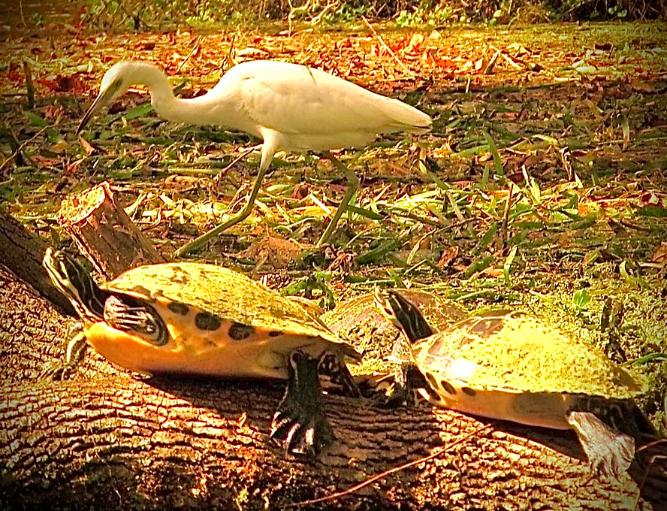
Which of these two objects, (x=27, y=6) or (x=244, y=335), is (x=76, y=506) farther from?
(x=27, y=6)

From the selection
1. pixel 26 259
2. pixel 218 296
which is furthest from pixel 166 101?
pixel 218 296

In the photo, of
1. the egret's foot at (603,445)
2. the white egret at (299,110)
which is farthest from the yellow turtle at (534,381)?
the white egret at (299,110)

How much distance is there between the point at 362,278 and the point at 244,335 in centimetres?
44

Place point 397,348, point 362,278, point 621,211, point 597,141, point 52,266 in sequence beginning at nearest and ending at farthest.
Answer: point 52,266, point 397,348, point 362,278, point 621,211, point 597,141

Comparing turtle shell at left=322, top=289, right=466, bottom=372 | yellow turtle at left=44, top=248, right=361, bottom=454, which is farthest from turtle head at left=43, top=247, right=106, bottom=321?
turtle shell at left=322, top=289, right=466, bottom=372

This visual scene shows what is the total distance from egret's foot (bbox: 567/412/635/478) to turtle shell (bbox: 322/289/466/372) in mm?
251

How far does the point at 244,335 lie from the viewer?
2.62 ft

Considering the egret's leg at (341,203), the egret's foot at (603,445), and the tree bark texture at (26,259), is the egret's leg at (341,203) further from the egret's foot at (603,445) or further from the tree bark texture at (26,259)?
the egret's foot at (603,445)

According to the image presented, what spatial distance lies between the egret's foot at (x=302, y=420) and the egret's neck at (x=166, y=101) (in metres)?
0.49

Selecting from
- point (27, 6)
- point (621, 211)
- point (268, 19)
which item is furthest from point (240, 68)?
point (621, 211)

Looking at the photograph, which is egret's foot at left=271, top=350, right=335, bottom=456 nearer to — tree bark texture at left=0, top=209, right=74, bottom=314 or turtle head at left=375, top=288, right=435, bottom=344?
turtle head at left=375, top=288, right=435, bottom=344

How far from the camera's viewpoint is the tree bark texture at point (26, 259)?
97cm

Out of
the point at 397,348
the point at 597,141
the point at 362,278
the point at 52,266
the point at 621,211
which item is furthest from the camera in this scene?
the point at 597,141

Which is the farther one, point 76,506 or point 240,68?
point 240,68
